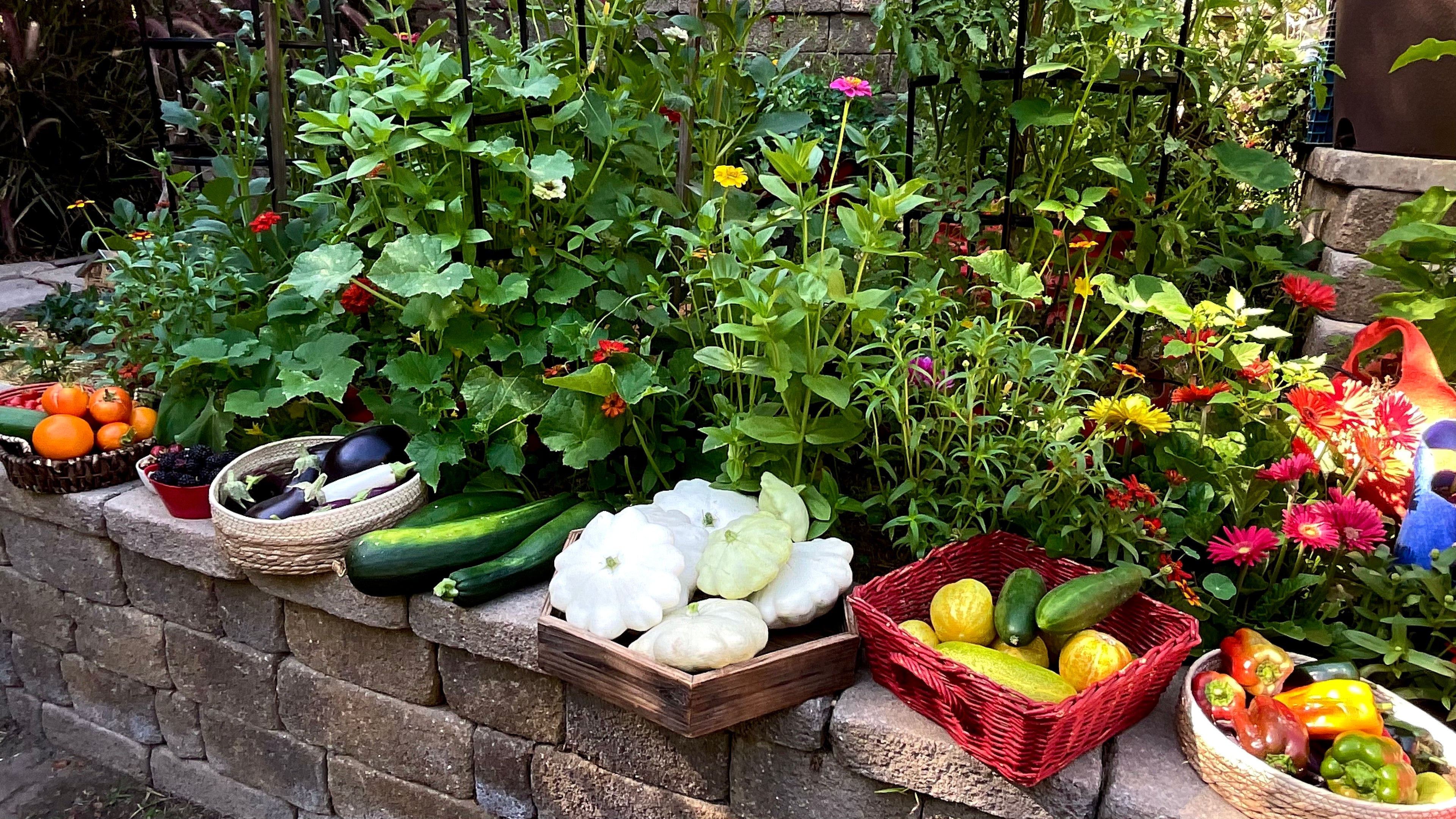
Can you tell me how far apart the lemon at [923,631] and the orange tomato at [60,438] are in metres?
2.11

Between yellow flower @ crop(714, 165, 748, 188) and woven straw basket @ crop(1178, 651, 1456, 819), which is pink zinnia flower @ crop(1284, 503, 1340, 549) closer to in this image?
woven straw basket @ crop(1178, 651, 1456, 819)

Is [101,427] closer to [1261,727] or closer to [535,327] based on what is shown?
[535,327]

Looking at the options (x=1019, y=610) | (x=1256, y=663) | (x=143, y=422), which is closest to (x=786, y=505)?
(x=1019, y=610)

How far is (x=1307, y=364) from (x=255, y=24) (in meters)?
3.73

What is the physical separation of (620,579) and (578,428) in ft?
1.57

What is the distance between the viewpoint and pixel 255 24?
11.9 ft

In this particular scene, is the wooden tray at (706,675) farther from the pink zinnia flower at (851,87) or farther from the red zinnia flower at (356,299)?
the pink zinnia flower at (851,87)

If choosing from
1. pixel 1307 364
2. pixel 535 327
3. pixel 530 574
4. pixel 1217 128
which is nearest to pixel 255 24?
pixel 535 327

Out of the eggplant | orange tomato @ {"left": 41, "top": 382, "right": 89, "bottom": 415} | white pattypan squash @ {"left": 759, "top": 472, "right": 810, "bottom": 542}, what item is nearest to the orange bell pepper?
white pattypan squash @ {"left": 759, "top": 472, "right": 810, "bottom": 542}

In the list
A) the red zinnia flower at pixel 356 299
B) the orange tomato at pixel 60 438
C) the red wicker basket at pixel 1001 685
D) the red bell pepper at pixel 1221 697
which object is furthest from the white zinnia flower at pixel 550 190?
the red bell pepper at pixel 1221 697

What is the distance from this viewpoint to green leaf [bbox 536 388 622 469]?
6.59ft

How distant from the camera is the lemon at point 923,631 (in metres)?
1.62

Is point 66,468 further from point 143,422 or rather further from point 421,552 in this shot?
point 421,552

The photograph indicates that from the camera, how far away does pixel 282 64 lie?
2756 millimetres
